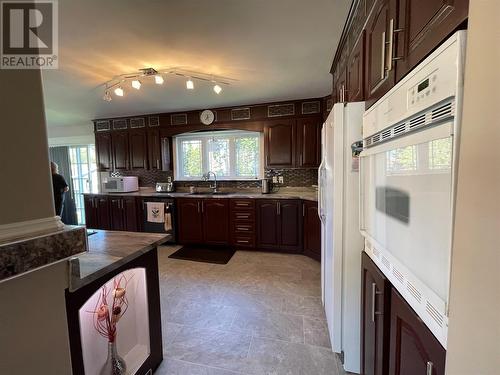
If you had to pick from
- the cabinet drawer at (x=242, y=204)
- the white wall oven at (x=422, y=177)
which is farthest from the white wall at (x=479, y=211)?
the cabinet drawer at (x=242, y=204)

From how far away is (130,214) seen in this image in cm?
424

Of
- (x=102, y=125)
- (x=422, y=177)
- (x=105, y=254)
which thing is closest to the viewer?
A: (x=422, y=177)

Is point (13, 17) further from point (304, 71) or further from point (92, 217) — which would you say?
point (92, 217)

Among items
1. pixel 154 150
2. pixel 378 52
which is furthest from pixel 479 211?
pixel 154 150

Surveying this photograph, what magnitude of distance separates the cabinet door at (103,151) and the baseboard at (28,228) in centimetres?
471

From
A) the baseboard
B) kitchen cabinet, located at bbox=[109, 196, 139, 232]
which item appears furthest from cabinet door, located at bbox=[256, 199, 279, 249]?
the baseboard

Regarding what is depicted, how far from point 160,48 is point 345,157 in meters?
1.74

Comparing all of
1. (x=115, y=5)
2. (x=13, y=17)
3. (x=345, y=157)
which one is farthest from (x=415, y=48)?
(x=115, y=5)

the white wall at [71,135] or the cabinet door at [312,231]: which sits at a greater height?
the white wall at [71,135]

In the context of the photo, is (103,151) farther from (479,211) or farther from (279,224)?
(479,211)

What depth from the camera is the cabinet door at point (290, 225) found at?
11.4 feet

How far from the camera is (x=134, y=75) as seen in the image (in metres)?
2.52

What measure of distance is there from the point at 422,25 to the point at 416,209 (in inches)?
23.4

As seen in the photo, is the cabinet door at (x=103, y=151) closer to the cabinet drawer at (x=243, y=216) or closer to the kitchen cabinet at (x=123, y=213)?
the kitchen cabinet at (x=123, y=213)
